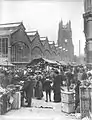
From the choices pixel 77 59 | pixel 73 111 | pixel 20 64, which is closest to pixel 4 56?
pixel 20 64

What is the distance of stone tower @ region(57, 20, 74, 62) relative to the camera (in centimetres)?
253

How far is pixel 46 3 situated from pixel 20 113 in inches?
55.0

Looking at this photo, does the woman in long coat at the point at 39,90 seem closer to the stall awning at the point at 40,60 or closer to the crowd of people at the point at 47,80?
the crowd of people at the point at 47,80

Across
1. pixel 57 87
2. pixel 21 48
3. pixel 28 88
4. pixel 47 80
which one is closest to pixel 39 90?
pixel 47 80

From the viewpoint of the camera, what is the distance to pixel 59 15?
2488 mm

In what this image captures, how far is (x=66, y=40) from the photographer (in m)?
2.61

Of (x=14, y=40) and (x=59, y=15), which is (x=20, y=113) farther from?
(x=14, y=40)

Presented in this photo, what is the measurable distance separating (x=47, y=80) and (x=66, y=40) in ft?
3.05

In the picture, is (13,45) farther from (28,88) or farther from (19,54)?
(28,88)

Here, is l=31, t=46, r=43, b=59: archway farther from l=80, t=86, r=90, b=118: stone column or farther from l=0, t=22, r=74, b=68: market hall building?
l=80, t=86, r=90, b=118: stone column

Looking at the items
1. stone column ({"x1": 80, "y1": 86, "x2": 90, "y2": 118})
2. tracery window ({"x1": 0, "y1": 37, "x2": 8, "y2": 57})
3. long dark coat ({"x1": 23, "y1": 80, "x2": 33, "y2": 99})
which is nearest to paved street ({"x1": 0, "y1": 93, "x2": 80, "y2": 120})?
stone column ({"x1": 80, "y1": 86, "x2": 90, "y2": 118})

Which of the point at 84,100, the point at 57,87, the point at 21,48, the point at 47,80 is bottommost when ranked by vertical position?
the point at 84,100

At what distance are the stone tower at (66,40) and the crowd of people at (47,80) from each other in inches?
7.8

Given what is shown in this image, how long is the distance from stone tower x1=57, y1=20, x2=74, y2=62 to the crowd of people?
0.65 ft
